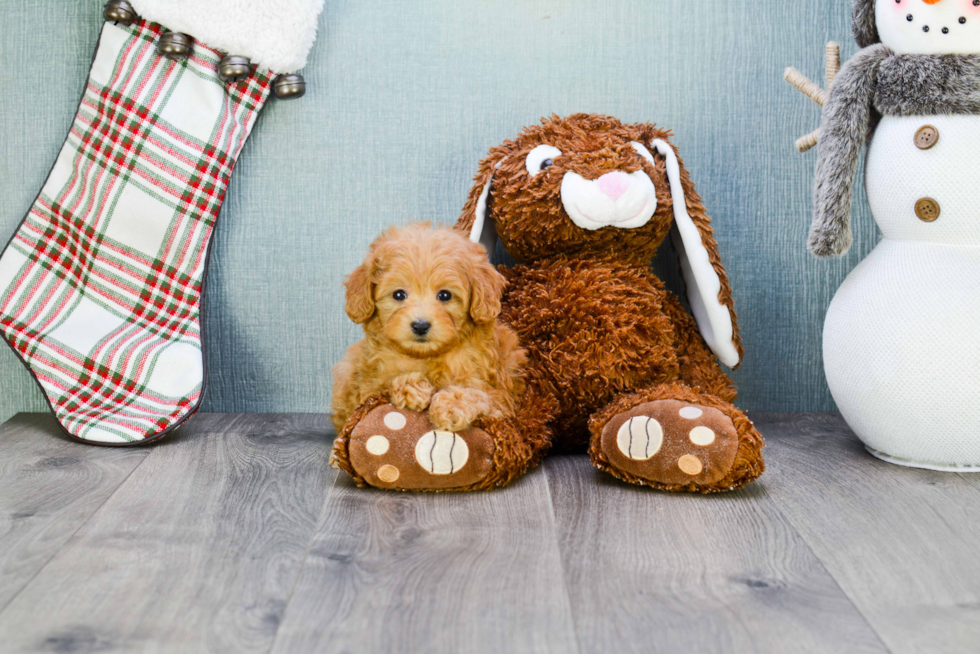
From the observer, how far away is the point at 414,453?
114cm

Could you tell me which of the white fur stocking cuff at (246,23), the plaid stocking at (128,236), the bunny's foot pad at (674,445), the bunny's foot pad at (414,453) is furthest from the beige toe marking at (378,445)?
the white fur stocking cuff at (246,23)

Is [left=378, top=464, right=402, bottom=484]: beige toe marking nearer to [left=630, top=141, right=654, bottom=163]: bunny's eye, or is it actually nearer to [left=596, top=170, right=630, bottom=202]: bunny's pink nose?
[left=596, top=170, right=630, bottom=202]: bunny's pink nose

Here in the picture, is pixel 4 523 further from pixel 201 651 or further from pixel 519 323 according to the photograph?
pixel 519 323

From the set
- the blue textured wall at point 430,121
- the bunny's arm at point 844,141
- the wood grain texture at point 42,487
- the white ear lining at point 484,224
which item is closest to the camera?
the wood grain texture at point 42,487

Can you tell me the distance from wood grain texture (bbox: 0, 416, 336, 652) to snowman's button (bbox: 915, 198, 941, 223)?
0.89 m

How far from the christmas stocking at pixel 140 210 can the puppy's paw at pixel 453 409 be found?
49cm

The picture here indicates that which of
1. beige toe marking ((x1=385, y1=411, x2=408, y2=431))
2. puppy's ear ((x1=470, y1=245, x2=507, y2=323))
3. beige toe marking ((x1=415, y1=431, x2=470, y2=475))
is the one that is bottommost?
beige toe marking ((x1=415, y1=431, x2=470, y2=475))

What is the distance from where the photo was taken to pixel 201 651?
78 cm

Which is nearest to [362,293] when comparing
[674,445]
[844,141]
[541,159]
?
[541,159]

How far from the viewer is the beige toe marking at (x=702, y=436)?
1130 millimetres

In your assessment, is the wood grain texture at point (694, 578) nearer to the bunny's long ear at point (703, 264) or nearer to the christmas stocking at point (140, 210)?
the bunny's long ear at point (703, 264)

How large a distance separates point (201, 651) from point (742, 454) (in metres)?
0.68

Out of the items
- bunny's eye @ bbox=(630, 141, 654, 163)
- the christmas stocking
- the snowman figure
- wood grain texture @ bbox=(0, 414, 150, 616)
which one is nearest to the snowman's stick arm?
the snowman figure

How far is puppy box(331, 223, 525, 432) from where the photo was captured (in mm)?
1148
